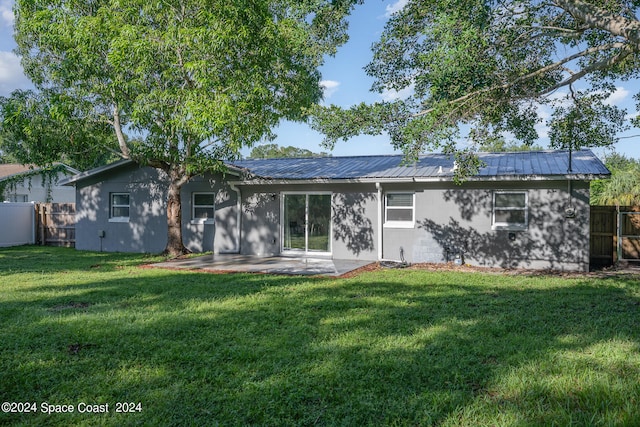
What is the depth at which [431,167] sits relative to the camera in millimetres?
12836

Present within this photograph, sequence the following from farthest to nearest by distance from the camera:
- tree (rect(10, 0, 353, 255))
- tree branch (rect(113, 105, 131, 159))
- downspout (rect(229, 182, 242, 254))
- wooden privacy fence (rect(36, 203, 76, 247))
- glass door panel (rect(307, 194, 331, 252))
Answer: wooden privacy fence (rect(36, 203, 76, 247)) → downspout (rect(229, 182, 242, 254)) → glass door panel (rect(307, 194, 331, 252)) → tree branch (rect(113, 105, 131, 159)) → tree (rect(10, 0, 353, 255))

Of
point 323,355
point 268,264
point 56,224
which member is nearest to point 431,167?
point 268,264

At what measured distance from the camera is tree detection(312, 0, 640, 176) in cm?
704

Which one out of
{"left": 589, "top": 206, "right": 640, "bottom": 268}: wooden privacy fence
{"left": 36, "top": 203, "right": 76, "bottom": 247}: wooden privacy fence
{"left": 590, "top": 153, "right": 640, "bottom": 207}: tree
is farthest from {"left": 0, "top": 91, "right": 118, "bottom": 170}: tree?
{"left": 590, "top": 153, "right": 640, "bottom": 207}: tree

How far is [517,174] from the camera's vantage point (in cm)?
1066

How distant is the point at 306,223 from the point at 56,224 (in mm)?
11403

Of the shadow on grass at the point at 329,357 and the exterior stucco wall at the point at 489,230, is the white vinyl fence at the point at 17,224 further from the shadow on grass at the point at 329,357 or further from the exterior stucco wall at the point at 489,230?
the exterior stucco wall at the point at 489,230

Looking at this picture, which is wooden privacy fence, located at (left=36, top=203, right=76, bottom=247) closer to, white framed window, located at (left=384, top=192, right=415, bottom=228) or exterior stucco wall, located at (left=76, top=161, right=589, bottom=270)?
exterior stucco wall, located at (left=76, top=161, right=589, bottom=270)

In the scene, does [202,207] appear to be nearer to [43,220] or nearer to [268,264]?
[268,264]

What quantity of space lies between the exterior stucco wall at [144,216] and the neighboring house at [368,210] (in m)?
0.04

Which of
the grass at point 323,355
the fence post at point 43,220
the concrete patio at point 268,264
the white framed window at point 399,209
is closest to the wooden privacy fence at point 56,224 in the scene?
the fence post at point 43,220

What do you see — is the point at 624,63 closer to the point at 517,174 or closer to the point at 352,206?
the point at 517,174

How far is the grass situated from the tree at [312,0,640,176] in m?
3.16

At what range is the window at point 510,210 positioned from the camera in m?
11.1
